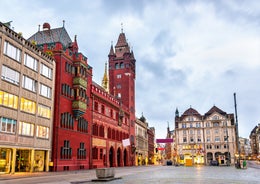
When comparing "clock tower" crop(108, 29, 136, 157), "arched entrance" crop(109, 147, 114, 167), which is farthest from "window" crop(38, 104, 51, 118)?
"clock tower" crop(108, 29, 136, 157)

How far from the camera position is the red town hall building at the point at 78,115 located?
4925 centimetres

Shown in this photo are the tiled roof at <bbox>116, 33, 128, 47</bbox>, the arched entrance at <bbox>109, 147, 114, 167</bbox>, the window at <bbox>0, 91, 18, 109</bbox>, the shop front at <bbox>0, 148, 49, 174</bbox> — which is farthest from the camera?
the tiled roof at <bbox>116, 33, 128, 47</bbox>

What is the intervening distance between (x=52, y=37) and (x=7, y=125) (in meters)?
22.9

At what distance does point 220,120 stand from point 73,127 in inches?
3346

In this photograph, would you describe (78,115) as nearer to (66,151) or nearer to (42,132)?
(66,151)

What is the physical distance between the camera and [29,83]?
42.3 meters

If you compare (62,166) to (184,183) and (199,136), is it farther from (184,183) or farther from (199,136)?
(199,136)

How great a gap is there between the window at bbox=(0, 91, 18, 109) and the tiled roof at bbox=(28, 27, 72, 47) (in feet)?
59.6

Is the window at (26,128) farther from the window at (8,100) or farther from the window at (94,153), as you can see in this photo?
the window at (94,153)

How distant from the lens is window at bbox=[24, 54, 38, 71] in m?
41.8

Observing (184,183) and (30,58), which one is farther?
(30,58)

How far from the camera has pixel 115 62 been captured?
9494 centimetres

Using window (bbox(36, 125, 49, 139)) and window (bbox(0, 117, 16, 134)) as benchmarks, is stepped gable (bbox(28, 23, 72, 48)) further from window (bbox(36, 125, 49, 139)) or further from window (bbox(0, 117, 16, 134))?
window (bbox(0, 117, 16, 134))

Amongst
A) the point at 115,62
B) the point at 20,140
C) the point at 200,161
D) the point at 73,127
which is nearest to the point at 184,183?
the point at 20,140
